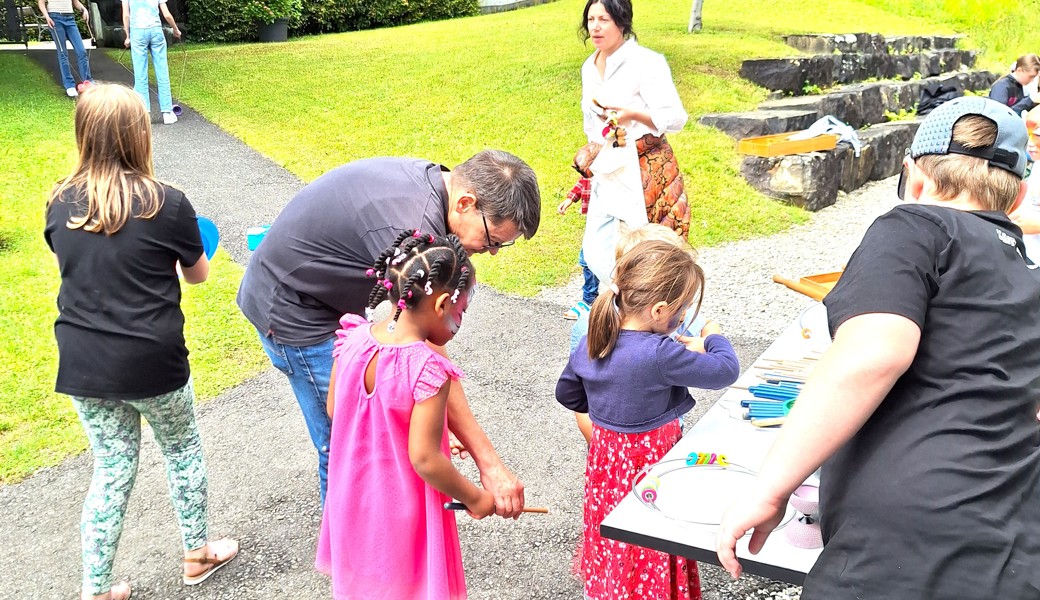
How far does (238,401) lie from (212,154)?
5.40m

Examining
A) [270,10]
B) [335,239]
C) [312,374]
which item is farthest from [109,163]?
[270,10]

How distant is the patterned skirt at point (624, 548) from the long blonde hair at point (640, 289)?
32 cm

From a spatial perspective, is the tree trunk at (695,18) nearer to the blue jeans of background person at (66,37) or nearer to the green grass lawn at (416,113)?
the green grass lawn at (416,113)

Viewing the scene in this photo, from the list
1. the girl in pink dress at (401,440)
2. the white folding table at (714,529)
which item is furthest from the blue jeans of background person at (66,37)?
the white folding table at (714,529)

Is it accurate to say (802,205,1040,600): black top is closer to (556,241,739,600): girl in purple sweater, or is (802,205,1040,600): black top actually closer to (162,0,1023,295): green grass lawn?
(556,241,739,600): girl in purple sweater

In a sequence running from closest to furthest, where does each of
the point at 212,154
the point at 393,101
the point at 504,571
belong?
the point at 504,571, the point at 212,154, the point at 393,101

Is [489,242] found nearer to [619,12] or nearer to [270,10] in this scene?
[619,12]

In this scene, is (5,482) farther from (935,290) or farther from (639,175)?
(935,290)

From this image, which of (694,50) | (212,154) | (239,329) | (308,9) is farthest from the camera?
(308,9)

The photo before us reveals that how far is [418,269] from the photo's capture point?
209 centimetres

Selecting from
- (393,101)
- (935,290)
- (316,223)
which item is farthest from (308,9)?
(935,290)

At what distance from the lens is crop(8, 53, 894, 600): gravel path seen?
3.19 m

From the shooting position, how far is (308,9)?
18.2 meters

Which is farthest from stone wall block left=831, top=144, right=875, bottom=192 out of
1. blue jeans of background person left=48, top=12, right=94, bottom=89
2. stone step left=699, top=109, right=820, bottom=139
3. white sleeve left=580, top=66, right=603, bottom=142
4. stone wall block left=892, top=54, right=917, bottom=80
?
blue jeans of background person left=48, top=12, right=94, bottom=89
